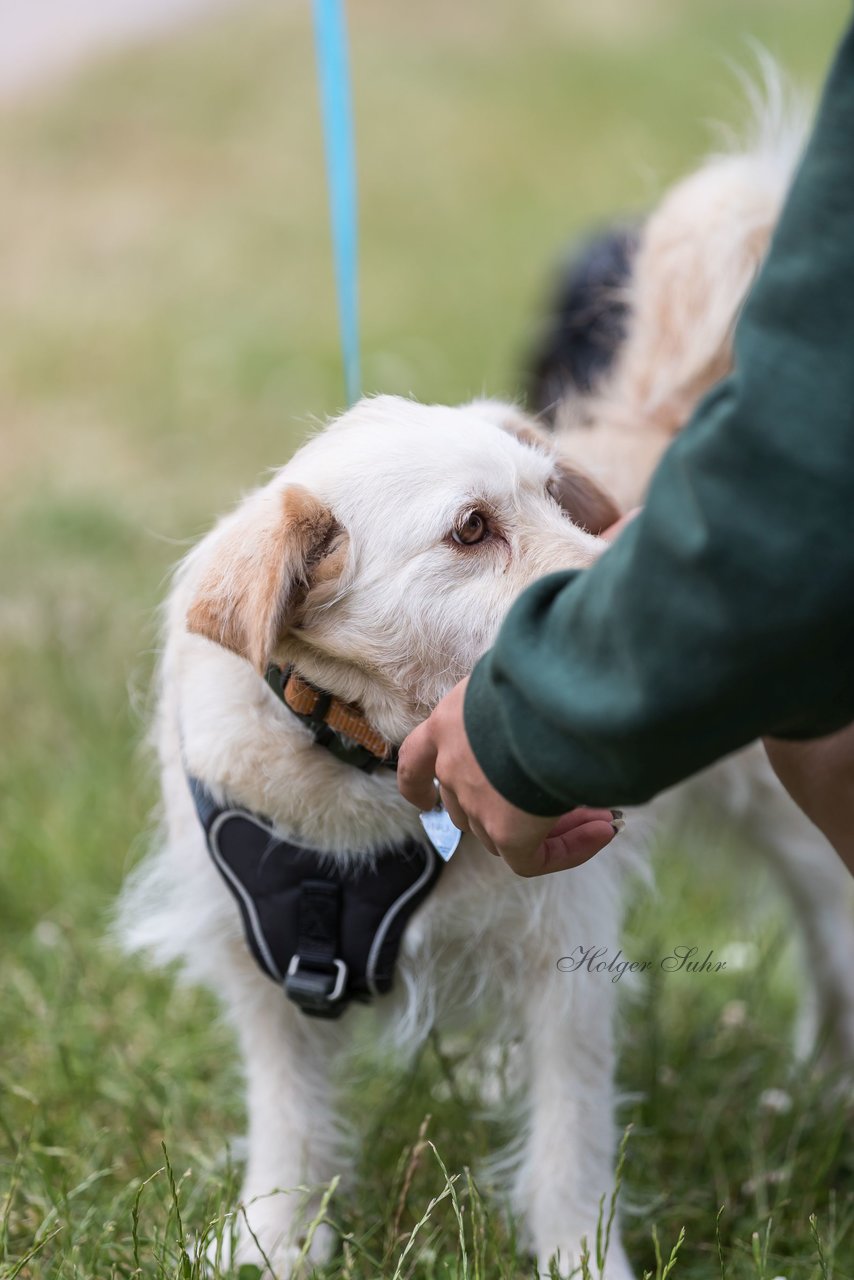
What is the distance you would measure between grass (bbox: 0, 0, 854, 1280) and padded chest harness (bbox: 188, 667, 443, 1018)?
1.04 ft

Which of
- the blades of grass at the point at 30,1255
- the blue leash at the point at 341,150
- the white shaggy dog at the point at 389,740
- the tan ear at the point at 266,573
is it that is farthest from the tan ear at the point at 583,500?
the blades of grass at the point at 30,1255

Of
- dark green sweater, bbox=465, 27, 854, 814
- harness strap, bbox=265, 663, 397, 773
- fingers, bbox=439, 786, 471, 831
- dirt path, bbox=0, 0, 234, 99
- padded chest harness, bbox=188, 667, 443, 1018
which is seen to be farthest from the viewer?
dirt path, bbox=0, 0, 234, 99

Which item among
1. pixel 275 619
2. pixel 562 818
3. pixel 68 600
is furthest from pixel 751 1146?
pixel 68 600

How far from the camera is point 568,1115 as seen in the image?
2.36 m

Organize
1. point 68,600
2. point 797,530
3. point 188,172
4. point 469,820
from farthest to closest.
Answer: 1. point 188,172
2. point 68,600
3. point 469,820
4. point 797,530

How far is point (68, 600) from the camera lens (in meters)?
4.61

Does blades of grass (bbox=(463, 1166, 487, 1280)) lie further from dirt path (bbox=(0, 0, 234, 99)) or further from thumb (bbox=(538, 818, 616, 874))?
dirt path (bbox=(0, 0, 234, 99))

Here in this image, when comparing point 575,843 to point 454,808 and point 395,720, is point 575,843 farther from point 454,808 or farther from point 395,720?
point 395,720

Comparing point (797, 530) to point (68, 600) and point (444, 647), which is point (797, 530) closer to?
point (444, 647)

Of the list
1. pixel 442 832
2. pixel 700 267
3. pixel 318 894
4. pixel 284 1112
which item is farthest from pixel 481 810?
pixel 700 267

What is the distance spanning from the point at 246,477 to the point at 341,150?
3.31 meters

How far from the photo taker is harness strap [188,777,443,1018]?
2211 millimetres

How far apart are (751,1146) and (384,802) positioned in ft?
3.65

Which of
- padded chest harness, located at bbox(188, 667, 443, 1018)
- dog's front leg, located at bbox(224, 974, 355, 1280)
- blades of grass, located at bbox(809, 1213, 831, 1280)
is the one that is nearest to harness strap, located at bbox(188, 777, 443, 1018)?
padded chest harness, located at bbox(188, 667, 443, 1018)
